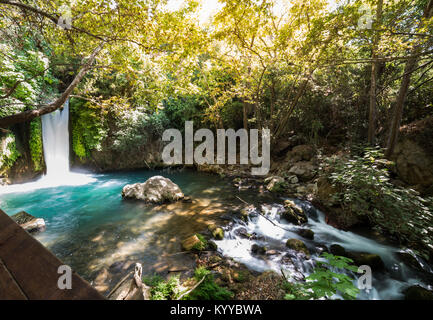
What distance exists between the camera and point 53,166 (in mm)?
10266

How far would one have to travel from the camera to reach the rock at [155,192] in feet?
21.0

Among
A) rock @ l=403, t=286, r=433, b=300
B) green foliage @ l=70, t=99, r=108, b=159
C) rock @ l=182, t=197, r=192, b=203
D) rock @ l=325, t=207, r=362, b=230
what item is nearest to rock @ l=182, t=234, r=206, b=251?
rock @ l=182, t=197, r=192, b=203

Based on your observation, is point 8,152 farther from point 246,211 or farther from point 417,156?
point 417,156

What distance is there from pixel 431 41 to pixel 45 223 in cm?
Answer: 1078

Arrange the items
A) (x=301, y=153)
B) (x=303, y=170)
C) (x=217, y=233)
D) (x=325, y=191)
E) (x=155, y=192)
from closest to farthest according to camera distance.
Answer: (x=217, y=233) < (x=325, y=191) < (x=155, y=192) < (x=303, y=170) < (x=301, y=153)

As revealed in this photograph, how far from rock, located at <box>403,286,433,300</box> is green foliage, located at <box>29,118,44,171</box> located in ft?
50.4

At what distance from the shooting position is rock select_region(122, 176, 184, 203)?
21.0 ft

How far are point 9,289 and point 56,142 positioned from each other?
43.7ft

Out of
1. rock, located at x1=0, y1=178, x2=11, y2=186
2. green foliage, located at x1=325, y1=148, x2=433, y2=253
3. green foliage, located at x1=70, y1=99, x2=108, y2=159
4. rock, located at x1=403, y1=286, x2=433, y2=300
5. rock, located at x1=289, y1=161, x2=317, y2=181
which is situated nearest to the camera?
rock, located at x1=403, y1=286, x2=433, y2=300

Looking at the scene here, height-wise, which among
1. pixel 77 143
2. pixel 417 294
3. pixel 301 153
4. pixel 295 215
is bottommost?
pixel 417 294

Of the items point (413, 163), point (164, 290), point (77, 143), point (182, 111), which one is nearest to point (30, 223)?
point (164, 290)

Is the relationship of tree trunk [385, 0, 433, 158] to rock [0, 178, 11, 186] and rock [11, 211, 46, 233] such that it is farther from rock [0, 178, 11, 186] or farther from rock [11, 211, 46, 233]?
rock [0, 178, 11, 186]

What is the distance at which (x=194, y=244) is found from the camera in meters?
3.71

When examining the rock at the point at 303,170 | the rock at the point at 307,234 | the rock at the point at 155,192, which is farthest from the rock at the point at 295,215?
the rock at the point at 155,192
